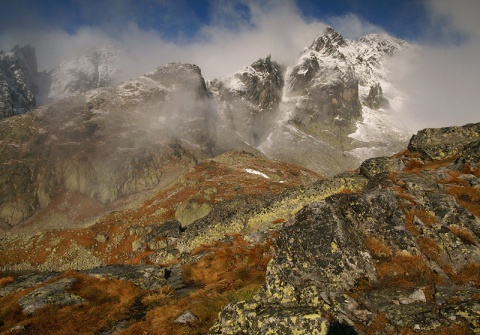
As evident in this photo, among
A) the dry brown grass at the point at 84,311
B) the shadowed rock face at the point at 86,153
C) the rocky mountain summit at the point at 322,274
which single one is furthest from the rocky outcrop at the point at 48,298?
the shadowed rock face at the point at 86,153

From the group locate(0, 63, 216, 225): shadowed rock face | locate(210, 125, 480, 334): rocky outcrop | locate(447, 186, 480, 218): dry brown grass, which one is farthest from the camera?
locate(0, 63, 216, 225): shadowed rock face

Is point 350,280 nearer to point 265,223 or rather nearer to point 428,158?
point 265,223

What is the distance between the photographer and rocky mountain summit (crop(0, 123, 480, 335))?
36.4 feet

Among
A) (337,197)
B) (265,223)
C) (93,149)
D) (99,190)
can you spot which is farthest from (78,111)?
(337,197)

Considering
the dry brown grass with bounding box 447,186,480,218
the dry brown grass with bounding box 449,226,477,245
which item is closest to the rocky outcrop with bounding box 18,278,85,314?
the dry brown grass with bounding box 449,226,477,245

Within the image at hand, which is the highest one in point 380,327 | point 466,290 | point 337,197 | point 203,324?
point 337,197

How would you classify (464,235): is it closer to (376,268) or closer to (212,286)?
(376,268)

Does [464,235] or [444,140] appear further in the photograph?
[444,140]

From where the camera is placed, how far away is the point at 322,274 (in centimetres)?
1407

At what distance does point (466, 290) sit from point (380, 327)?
3.78 m

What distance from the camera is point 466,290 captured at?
442 inches

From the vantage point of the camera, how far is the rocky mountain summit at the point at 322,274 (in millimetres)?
11102

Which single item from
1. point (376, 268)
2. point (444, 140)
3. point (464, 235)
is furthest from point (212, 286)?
point (444, 140)

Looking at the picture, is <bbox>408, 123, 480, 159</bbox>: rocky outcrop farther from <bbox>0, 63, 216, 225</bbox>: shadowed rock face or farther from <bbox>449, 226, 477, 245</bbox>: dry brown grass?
<bbox>0, 63, 216, 225</bbox>: shadowed rock face
